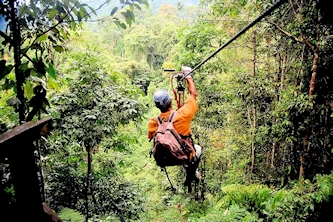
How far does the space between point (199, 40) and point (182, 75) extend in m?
3.16

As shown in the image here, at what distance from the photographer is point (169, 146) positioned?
8.14ft

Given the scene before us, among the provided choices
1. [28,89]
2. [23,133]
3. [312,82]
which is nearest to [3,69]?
[28,89]

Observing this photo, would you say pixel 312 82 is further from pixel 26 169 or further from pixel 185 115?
pixel 26 169

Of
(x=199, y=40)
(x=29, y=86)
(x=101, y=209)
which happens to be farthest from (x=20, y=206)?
(x=199, y=40)

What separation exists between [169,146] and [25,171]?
4.83 feet

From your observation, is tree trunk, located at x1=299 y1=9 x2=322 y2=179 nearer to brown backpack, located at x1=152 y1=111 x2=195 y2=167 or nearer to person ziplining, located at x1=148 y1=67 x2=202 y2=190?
person ziplining, located at x1=148 y1=67 x2=202 y2=190

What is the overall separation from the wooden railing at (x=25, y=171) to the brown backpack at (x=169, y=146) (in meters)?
1.37

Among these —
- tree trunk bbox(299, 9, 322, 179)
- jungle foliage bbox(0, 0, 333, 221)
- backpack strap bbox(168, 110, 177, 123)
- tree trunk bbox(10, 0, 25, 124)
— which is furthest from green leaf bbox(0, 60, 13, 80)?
tree trunk bbox(299, 9, 322, 179)

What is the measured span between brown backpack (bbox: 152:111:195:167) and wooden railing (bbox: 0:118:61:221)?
1370 millimetres

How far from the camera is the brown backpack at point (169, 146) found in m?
2.50

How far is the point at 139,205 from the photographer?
540 cm

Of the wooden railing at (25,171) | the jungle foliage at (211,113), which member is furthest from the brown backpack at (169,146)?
the wooden railing at (25,171)

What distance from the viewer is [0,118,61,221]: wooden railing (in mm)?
1075

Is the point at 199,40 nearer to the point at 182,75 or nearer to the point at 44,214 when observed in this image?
the point at 182,75
